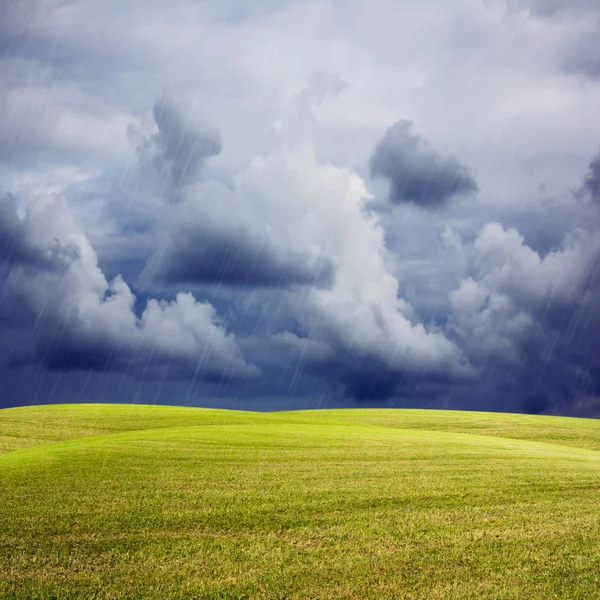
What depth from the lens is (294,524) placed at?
15.2 m

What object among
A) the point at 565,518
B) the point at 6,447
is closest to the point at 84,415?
the point at 6,447

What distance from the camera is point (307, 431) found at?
4228 cm

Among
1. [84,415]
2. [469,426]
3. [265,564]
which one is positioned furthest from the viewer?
[469,426]

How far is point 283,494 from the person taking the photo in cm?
1869

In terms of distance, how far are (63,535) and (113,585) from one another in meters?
3.93

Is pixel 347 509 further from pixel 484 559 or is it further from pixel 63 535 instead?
pixel 63 535

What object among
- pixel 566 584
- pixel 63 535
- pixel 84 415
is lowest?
pixel 84 415

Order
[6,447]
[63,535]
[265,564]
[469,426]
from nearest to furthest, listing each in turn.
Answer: [265,564] < [63,535] < [6,447] < [469,426]

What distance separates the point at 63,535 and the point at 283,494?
7.04m

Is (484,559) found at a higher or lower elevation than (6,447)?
higher

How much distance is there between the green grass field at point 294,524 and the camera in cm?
1128

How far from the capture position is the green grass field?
11281 millimetres

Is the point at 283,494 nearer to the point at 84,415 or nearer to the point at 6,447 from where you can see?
the point at 6,447

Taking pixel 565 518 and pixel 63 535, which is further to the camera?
pixel 565 518
